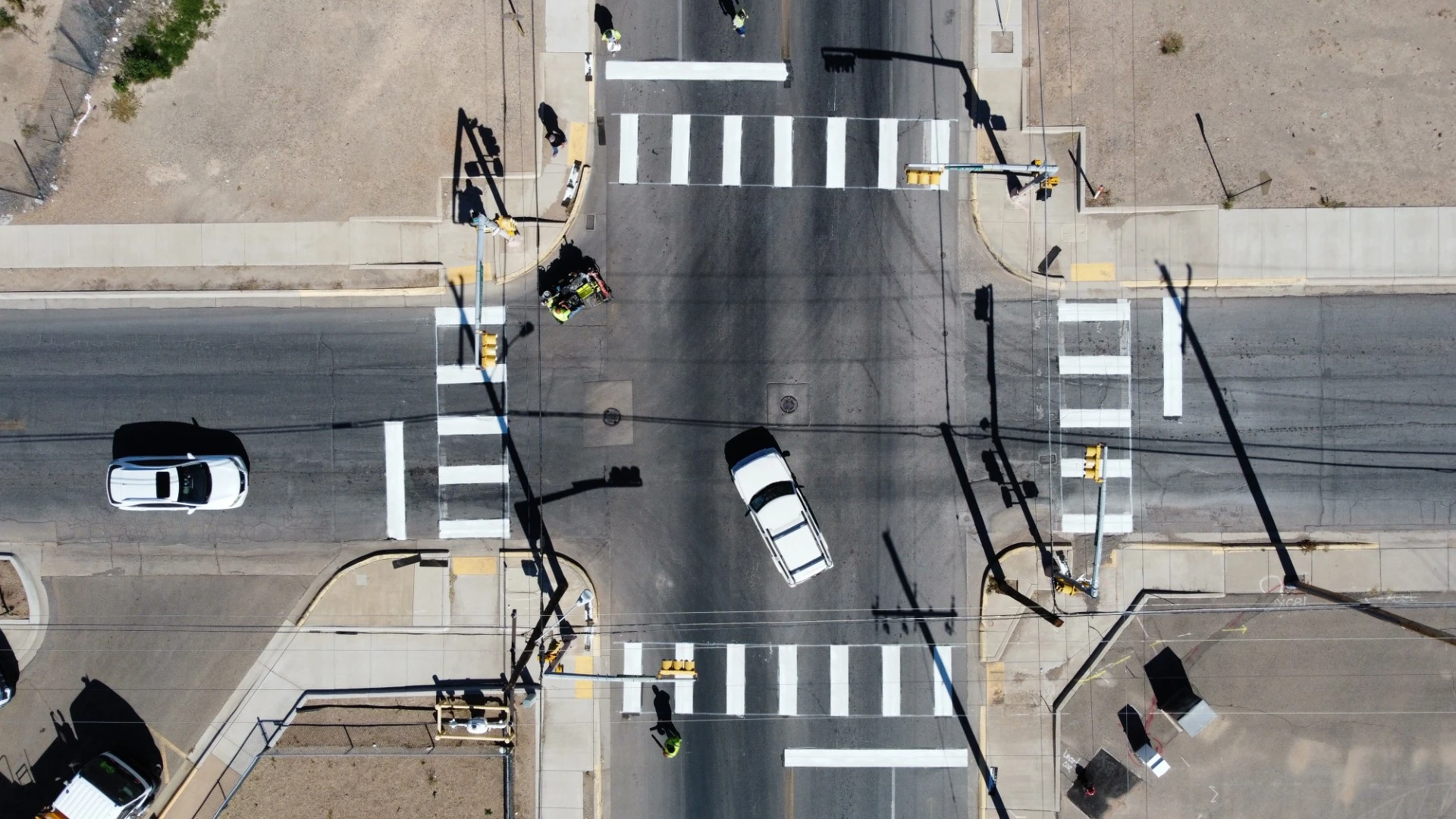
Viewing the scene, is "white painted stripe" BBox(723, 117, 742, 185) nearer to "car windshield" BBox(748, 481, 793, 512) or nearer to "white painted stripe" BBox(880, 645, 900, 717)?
"car windshield" BBox(748, 481, 793, 512)

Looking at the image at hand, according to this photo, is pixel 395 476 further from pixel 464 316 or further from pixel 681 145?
pixel 681 145

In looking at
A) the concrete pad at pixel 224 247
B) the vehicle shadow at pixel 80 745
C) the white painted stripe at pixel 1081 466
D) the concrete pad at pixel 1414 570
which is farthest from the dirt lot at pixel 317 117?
the concrete pad at pixel 1414 570

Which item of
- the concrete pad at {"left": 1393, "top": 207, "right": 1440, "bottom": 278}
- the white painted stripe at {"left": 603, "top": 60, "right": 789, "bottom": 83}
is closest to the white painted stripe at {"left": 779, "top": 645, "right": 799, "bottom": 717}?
the white painted stripe at {"left": 603, "top": 60, "right": 789, "bottom": 83}

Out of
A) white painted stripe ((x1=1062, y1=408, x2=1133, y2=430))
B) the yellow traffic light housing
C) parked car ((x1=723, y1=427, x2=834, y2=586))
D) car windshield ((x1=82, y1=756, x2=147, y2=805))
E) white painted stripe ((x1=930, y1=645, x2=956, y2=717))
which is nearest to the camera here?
parked car ((x1=723, y1=427, x2=834, y2=586))

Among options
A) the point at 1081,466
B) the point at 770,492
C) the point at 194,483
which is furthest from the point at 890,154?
the point at 194,483

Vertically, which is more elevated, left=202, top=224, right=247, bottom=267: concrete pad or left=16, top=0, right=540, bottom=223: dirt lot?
left=16, top=0, right=540, bottom=223: dirt lot

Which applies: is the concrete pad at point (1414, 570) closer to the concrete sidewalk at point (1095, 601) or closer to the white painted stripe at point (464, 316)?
the concrete sidewalk at point (1095, 601)
